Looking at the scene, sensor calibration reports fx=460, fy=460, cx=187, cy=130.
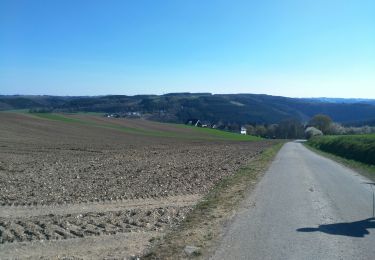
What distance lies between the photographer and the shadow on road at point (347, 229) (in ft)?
32.6

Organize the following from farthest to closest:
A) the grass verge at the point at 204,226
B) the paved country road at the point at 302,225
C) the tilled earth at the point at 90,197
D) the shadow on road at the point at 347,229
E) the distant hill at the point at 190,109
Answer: the distant hill at the point at 190,109
the shadow on road at the point at 347,229
the tilled earth at the point at 90,197
the paved country road at the point at 302,225
the grass verge at the point at 204,226

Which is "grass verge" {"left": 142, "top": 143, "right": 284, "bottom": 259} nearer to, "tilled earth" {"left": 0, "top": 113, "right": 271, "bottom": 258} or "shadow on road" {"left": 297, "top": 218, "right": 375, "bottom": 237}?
"tilled earth" {"left": 0, "top": 113, "right": 271, "bottom": 258}

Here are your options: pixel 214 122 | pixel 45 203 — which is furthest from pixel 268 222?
pixel 214 122

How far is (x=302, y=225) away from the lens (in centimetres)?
1058

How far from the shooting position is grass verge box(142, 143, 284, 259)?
26.9ft

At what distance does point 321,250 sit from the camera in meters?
8.45

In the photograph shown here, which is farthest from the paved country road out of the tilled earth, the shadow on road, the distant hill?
the distant hill

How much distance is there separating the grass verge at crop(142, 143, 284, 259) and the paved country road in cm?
29

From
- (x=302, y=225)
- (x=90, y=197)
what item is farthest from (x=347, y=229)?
(x=90, y=197)

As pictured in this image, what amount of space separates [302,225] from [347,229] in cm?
98

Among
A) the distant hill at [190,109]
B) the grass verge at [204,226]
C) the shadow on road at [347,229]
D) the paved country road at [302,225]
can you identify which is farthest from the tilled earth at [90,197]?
the distant hill at [190,109]

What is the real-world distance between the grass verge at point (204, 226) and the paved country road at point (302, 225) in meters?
0.29

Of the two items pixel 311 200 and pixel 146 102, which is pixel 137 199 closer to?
pixel 311 200

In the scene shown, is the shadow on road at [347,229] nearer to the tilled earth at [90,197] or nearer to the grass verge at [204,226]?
the grass verge at [204,226]
